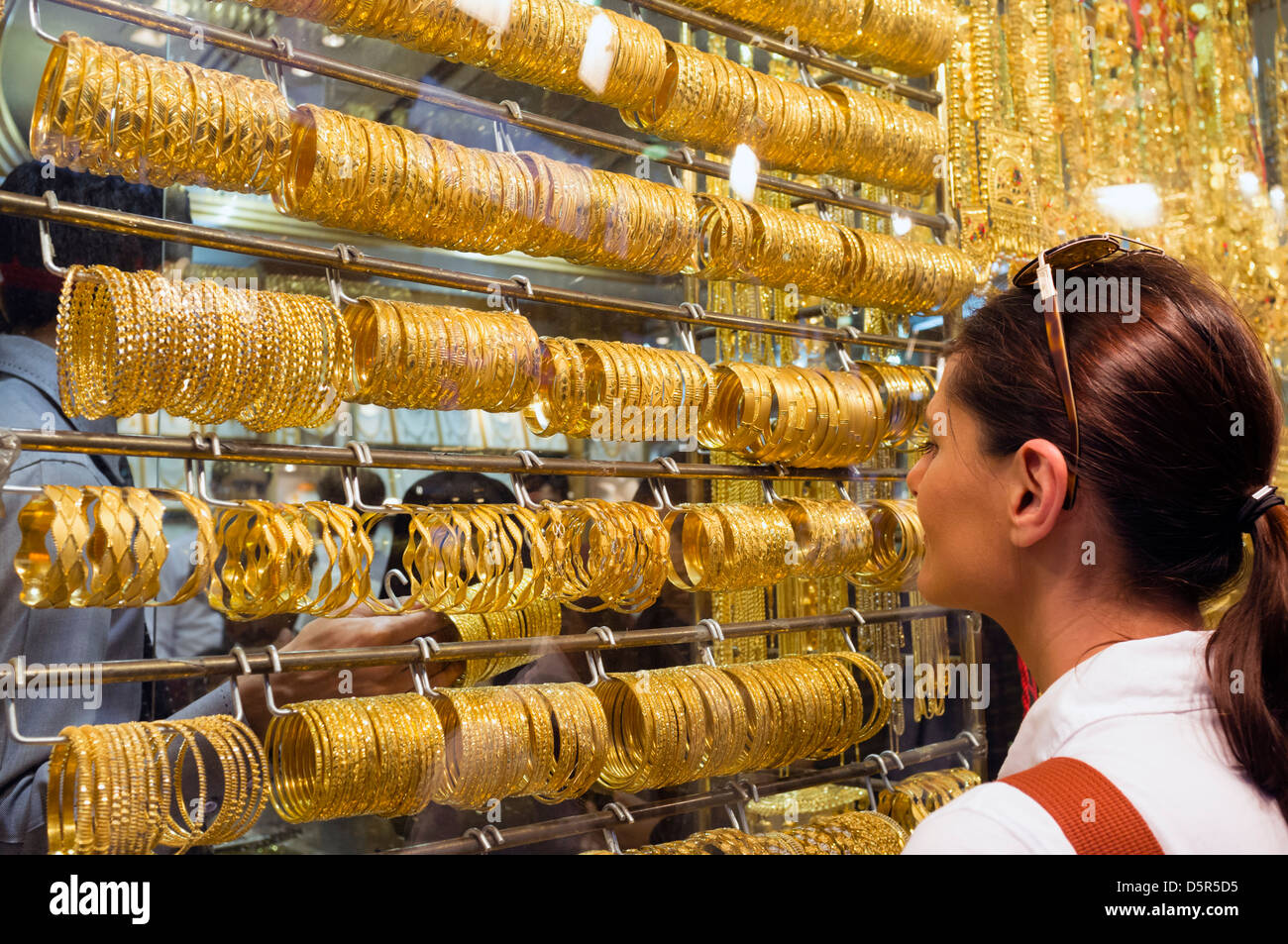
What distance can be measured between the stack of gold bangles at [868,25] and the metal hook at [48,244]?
1.03 meters

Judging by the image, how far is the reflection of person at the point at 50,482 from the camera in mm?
1131

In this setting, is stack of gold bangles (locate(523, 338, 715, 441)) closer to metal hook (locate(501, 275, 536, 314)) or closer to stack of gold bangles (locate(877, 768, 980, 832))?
metal hook (locate(501, 275, 536, 314))

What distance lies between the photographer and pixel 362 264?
1416 mm

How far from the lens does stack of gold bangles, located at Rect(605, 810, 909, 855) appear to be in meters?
1.53

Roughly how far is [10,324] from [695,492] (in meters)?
0.98

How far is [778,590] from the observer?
193 cm

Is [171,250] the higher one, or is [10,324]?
[171,250]

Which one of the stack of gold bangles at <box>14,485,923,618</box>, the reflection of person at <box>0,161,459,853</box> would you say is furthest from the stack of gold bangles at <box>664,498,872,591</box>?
the reflection of person at <box>0,161,459,853</box>

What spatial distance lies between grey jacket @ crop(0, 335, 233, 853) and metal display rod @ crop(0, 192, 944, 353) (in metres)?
0.15

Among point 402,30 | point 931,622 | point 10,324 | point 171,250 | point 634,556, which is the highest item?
point 402,30

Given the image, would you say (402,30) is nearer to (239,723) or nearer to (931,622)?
(239,723)
